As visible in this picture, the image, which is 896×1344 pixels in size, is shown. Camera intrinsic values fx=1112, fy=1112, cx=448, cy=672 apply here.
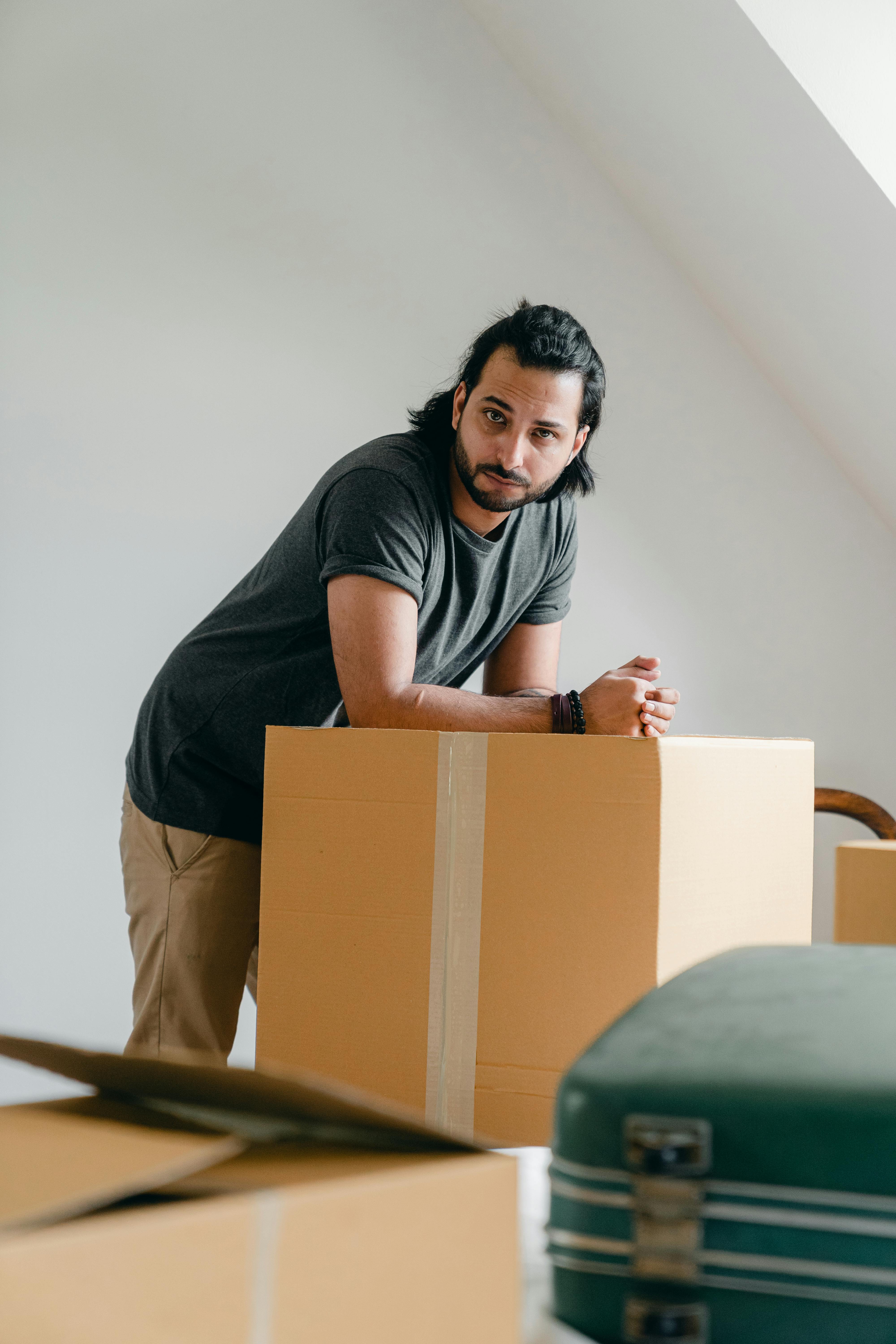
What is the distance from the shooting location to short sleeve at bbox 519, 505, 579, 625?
155 centimetres

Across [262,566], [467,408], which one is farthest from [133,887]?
[467,408]

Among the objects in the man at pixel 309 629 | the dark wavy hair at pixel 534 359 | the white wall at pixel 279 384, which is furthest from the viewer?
the white wall at pixel 279 384

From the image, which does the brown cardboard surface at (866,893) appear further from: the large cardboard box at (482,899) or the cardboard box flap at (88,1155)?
the cardboard box flap at (88,1155)

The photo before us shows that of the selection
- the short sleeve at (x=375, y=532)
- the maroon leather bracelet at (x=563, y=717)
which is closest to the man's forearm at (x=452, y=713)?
the maroon leather bracelet at (x=563, y=717)

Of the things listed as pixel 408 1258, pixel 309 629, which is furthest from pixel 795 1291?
pixel 309 629

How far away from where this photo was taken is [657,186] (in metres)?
2.42

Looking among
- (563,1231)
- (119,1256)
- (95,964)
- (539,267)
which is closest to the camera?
(119,1256)

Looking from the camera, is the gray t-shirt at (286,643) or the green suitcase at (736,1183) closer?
the green suitcase at (736,1183)

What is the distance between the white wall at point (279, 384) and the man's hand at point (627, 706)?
1.28 meters

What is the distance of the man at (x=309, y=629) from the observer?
1.30m

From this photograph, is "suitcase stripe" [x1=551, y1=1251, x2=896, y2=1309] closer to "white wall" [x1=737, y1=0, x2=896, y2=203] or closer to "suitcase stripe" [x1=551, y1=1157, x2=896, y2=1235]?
"suitcase stripe" [x1=551, y1=1157, x2=896, y2=1235]

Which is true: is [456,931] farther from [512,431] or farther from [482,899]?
[512,431]

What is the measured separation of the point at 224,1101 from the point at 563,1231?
15 centimetres

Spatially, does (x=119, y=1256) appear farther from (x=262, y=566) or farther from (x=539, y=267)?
(x=539, y=267)
